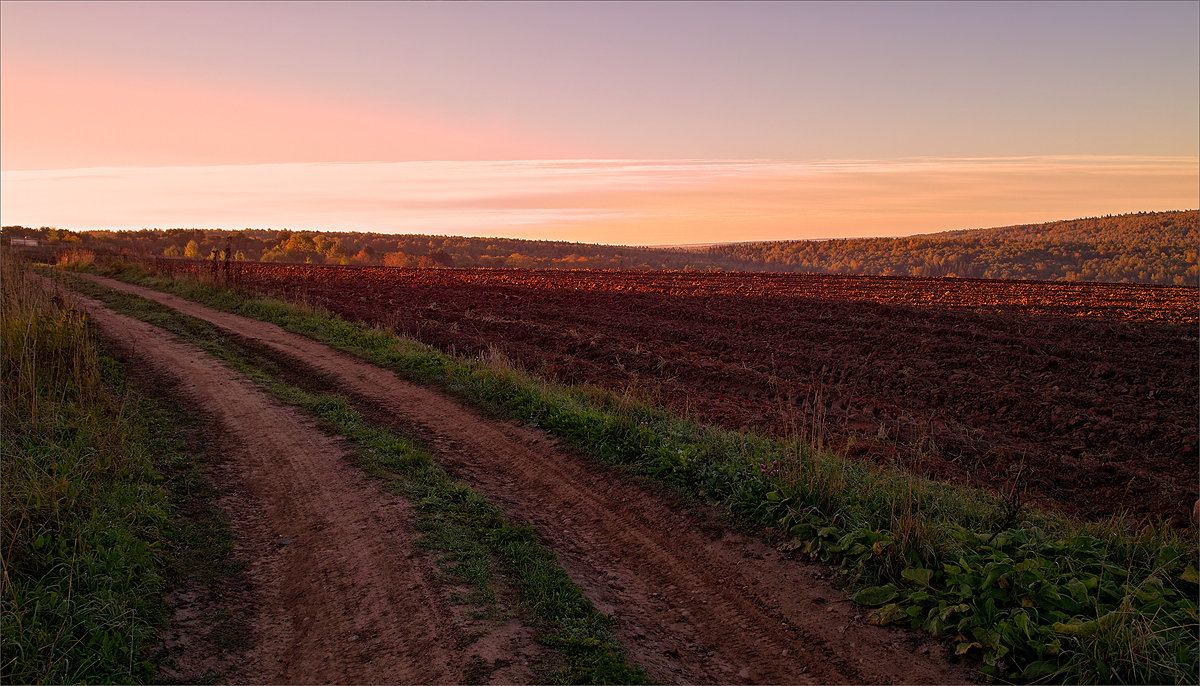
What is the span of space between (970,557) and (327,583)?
4.46m

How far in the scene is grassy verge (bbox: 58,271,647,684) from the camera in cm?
415

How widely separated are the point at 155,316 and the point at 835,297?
26536 millimetres

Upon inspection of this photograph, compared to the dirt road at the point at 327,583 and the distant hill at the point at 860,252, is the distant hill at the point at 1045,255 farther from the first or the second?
the dirt road at the point at 327,583

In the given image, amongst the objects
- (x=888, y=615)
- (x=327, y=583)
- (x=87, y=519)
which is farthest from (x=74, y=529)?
(x=888, y=615)

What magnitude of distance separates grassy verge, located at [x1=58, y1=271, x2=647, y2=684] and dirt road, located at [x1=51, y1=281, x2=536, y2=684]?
0.63 ft

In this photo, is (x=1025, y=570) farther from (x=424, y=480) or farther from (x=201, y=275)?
(x=201, y=275)

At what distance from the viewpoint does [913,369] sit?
583 inches

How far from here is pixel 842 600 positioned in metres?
4.77

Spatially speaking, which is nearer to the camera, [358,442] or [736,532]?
[736,532]

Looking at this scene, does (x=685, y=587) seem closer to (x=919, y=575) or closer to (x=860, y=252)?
(x=919, y=575)

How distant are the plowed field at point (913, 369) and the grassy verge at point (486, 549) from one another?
2908 mm

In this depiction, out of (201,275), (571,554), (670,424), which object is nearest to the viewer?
(571,554)

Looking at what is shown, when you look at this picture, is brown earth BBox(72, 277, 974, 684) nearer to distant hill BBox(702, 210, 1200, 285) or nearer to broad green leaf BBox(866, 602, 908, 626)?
broad green leaf BBox(866, 602, 908, 626)

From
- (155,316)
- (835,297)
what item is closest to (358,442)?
(155,316)
